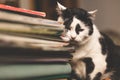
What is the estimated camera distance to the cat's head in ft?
2.12

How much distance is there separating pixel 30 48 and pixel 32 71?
0.05 metres

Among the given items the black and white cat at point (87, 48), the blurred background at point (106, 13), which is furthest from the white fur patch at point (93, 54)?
the blurred background at point (106, 13)

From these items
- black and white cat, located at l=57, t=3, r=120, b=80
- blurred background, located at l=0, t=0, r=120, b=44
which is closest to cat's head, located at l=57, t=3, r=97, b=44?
black and white cat, located at l=57, t=3, r=120, b=80

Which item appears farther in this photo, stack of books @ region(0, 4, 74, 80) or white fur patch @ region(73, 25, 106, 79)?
white fur patch @ region(73, 25, 106, 79)

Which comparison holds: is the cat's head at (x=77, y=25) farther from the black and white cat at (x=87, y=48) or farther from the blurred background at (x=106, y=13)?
the blurred background at (x=106, y=13)

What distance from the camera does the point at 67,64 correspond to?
0.64 m

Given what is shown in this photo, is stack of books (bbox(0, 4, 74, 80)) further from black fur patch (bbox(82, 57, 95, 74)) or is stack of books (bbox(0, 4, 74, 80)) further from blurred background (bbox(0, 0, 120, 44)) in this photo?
blurred background (bbox(0, 0, 120, 44))

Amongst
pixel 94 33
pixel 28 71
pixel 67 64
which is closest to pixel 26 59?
pixel 28 71

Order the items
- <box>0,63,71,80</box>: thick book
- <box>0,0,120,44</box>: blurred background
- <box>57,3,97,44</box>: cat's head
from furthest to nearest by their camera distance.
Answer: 1. <box>0,0,120,44</box>: blurred background
2. <box>57,3,97,44</box>: cat's head
3. <box>0,63,71,80</box>: thick book

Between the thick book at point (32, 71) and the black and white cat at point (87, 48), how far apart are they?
0.07m

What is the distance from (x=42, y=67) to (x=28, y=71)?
49 millimetres

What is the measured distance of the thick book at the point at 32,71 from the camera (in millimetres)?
463

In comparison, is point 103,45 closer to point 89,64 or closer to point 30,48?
point 89,64

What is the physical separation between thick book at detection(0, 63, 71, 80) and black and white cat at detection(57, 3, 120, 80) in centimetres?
7
